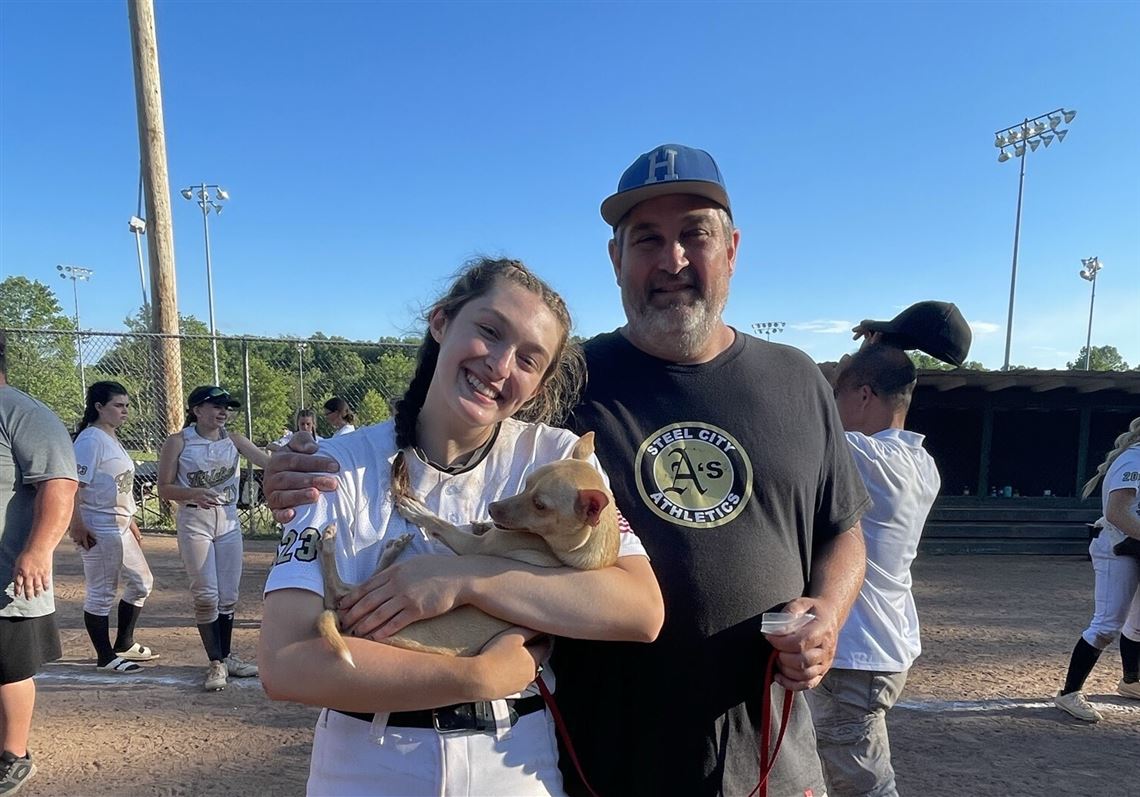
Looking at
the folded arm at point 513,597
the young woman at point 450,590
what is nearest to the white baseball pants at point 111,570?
the young woman at point 450,590

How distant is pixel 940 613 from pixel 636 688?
752 centimetres

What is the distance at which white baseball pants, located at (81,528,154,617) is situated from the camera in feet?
18.7

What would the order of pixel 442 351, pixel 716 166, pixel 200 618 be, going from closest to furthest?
1. pixel 442 351
2. pixel 716 166
3. pixel 200 618

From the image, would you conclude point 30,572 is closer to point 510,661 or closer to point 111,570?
point 111,570

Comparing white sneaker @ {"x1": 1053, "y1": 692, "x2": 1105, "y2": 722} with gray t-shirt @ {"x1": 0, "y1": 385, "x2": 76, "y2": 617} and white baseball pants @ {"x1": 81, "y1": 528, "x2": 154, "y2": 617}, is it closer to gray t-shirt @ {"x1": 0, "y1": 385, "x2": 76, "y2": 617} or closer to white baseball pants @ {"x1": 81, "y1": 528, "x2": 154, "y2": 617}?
gray t-shirt @ {"x1": 0, "y1": 385, "x2": 76, "y2": 617}

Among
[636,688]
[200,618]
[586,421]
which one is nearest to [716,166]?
[586,421]

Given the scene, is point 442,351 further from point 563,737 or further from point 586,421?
point 563,737

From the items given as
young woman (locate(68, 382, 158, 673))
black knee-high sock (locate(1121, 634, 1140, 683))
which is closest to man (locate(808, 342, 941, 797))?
black knee-high sock (locate(1121, 634, 1140, 683))

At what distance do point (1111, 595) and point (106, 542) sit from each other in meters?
8.43

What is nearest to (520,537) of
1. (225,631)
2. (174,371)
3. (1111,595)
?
(225,631)

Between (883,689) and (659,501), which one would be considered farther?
(883,689)

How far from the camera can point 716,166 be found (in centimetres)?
215

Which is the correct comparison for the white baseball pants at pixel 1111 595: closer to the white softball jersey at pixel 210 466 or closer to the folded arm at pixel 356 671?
the folded arm at pixel 356 671

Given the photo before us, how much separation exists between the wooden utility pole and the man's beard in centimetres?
1064
